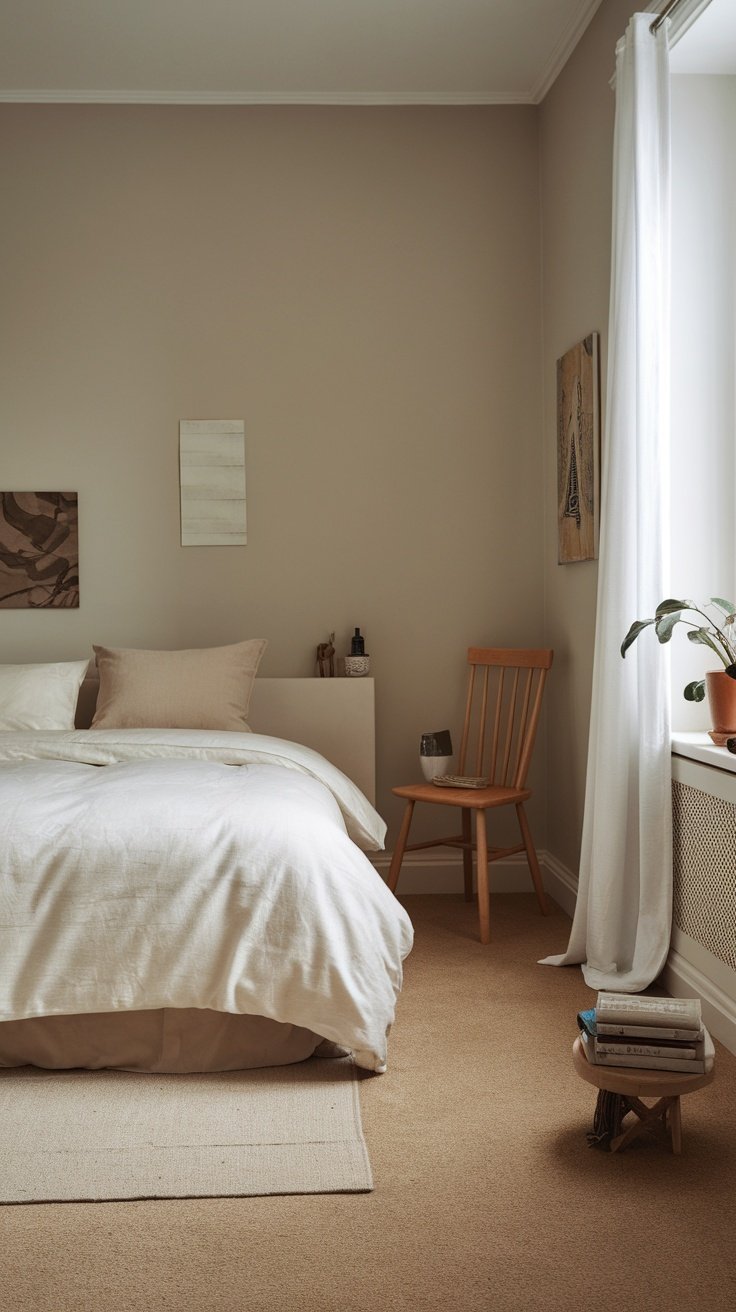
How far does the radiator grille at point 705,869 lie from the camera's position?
2535 millimetres

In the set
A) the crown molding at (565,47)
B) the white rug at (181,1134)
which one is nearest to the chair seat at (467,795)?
the white rug at (181,1134)

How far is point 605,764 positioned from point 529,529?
156cm

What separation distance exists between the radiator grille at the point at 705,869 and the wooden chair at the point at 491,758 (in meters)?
0.79

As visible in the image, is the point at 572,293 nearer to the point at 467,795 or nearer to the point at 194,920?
the point at 467,795

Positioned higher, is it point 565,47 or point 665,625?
point 565,47

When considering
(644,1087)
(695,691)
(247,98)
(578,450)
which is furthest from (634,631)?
(247,98)

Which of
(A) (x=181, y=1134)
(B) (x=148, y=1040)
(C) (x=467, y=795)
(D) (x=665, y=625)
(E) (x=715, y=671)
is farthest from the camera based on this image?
(C) (x=467, y=795)

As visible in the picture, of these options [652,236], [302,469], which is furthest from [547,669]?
[652,236]

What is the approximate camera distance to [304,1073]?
2.48 m

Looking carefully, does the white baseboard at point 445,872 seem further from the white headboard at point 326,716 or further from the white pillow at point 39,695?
the white pillow at point 39,695

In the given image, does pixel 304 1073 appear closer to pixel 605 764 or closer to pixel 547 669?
pixel 605 764

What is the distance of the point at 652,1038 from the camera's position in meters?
2.06

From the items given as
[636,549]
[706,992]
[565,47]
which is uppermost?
[565,47]

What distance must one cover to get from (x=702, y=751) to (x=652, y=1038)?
32.4 inches
